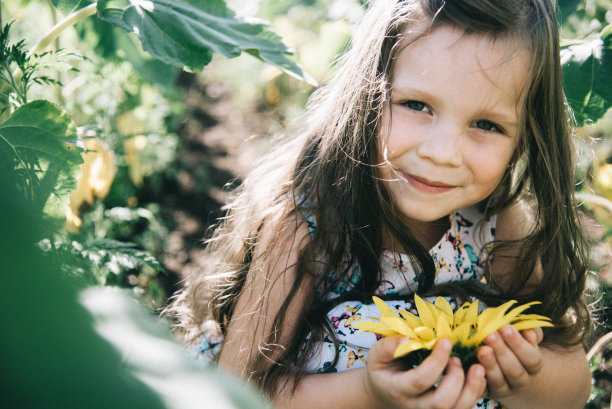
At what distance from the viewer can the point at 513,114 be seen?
1.11 meters

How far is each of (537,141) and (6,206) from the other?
1.16 m

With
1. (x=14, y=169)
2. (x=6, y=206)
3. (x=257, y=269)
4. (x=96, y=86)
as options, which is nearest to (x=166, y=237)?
(x=96, y=86)

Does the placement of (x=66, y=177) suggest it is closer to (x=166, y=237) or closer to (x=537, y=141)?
(x=537, y=141)

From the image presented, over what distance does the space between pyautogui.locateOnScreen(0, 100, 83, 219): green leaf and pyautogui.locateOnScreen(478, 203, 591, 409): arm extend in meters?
0.81

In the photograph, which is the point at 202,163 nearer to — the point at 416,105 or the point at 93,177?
the point at 93,177

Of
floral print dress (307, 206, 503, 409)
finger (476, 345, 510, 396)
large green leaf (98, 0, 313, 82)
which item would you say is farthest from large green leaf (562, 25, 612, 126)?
finger (476, 345, 510, 396)

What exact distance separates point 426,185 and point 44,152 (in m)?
0.75

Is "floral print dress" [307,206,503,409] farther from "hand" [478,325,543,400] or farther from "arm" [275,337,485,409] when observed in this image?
"hand" [478,325,543,400]

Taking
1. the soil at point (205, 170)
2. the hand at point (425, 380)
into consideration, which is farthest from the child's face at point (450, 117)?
the soil at point (205, 170)

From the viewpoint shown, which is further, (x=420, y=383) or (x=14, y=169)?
(x=14, y=169)

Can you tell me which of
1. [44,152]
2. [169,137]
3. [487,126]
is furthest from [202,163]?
[487,126]

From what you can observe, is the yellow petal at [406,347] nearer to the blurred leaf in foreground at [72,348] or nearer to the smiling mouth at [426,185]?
the smiling mouth at [426,185]

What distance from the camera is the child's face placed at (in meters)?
1.05

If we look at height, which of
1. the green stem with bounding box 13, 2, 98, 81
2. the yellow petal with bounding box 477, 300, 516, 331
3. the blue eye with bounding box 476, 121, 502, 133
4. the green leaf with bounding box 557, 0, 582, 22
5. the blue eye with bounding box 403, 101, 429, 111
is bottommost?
the yellow petal with bounding box 477, 300, 516, 331
